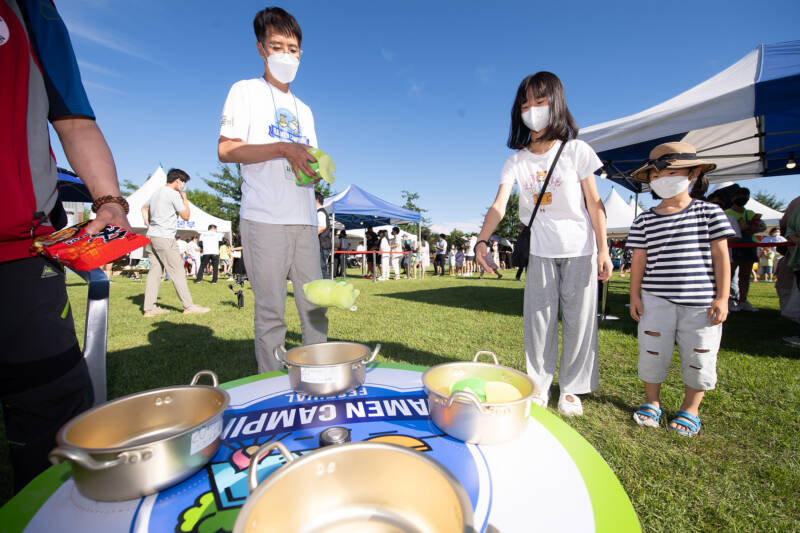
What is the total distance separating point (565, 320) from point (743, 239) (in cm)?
564

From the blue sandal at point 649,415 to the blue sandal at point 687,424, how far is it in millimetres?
74

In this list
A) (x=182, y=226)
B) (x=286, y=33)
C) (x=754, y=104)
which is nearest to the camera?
(x=286, y=33)

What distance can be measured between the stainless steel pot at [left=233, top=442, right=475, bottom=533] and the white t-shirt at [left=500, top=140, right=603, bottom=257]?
66.3 inches

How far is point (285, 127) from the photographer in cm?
188

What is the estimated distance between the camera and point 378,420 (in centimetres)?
89

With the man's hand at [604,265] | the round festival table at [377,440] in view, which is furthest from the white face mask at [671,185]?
A: the round festival table at [377,440]

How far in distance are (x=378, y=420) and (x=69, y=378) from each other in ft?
2.76

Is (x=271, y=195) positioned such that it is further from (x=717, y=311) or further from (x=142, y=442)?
(x=717, y=311)

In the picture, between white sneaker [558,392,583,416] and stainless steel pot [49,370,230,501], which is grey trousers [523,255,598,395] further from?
stainless steel pot [49,370,230,501]

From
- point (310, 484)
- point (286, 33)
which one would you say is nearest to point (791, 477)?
point (310, 484)

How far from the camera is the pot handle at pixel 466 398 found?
0.71 meters

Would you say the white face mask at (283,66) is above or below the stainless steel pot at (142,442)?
above

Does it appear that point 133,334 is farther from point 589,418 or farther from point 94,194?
point 589,418

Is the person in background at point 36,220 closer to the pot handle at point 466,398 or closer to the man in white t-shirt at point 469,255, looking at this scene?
the pot handle at point 466,398
